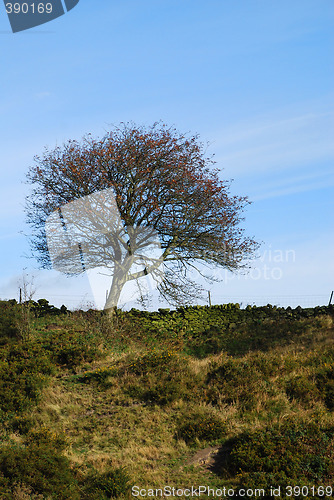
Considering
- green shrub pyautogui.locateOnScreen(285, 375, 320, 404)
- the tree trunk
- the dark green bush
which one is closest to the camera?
the dark green bush

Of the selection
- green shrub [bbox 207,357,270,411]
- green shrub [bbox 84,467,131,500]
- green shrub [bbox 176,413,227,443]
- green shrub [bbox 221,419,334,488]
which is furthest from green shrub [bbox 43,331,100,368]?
green shrub [bbox 221,419,334,488]

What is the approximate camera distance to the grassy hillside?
10.2 metres

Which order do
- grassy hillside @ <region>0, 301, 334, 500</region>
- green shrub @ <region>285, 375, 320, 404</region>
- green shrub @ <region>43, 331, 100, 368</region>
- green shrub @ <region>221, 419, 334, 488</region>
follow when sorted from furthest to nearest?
green shrub @ <region>43, 331, 100, 368</region>, green shrub @ <region>285, 375, 320, 404</region>, grassy hillside @ <region>0, 301, 334, 500</region>, green shrub @ <region>221, 419, 334, 488</region>

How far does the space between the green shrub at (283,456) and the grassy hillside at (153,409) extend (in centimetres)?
3

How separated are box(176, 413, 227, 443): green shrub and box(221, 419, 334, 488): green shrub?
2.05 feet

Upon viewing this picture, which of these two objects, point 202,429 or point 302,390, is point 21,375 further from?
point 302,390

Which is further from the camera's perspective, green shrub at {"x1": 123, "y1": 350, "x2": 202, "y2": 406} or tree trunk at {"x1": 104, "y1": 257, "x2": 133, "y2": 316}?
tree trunk at {"x1": 104, "y1": 257, "x2": 133, "y2": 316}

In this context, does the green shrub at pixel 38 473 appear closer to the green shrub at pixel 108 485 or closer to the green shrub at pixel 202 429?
the green shrub at pixel 108 485

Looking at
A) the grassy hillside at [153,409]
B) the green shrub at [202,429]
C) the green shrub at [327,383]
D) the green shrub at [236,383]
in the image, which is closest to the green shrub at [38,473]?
the grassy hillside at [153,409]

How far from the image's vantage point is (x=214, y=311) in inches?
1014

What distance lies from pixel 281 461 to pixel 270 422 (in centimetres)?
245

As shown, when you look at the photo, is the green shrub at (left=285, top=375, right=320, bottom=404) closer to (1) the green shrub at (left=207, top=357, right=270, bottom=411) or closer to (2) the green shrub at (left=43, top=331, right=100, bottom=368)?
(1) the green shrub at (left=207, top=357, right=270, bottom=411)

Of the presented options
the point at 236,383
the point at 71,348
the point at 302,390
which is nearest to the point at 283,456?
the point at 302,390

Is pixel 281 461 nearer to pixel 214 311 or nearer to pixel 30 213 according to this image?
pixel 214 311
